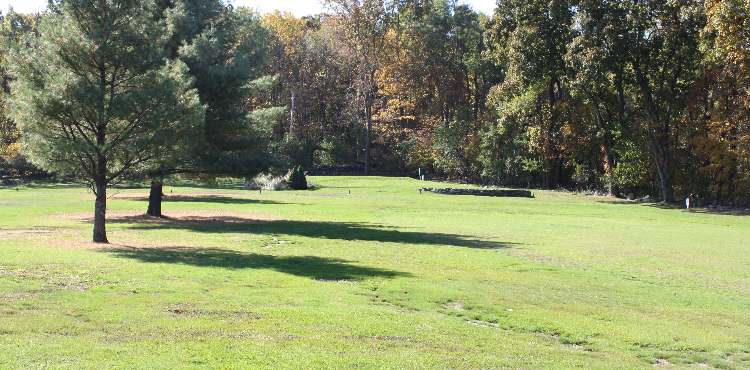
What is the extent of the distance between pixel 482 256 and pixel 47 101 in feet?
42.0

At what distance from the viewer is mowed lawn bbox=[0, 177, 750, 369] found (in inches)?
287

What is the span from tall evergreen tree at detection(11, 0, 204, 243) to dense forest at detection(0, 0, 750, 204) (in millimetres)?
605

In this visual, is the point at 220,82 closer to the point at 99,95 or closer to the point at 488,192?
the point at 99,95

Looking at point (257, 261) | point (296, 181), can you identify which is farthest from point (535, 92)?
point (257, 261)

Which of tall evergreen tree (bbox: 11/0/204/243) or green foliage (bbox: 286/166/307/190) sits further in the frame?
green foliage (bbox: 286/166/307/190)

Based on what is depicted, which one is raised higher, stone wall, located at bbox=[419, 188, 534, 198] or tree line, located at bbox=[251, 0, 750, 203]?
tree line, located at bbox=[251, 0, 750, 203]

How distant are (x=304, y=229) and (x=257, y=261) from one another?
7898 millimetres

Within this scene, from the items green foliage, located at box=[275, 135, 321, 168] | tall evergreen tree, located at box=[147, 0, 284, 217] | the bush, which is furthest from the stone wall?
green foliage, located at box=[275, 135, 321, 168]

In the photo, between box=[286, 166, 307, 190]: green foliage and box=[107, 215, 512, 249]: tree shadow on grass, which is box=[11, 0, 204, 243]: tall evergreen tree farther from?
box=[286, 166, 307, 190]: green foliage

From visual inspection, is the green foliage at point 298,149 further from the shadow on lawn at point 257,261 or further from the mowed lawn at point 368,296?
the shadow on lawn at point 257,261

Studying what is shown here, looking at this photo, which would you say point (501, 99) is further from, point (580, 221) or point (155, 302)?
point (155, 302)

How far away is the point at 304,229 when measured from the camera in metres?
23.0

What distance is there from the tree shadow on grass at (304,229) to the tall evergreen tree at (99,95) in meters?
5.45

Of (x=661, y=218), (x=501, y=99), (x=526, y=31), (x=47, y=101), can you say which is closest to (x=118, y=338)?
(x=47, y=101)
